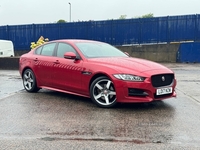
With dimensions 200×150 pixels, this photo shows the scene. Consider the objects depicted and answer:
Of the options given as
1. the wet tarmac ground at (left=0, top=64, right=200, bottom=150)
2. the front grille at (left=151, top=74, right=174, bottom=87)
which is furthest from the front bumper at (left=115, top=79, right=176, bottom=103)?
the wet tarmac ground at (left=0, top=64, right=200, bottom=150)

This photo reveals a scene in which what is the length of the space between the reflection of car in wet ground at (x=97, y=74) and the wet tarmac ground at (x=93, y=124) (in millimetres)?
288

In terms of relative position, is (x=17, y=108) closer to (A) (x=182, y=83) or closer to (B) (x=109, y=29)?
(A) (x=182, y=83)

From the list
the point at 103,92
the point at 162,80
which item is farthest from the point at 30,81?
the point at 162,80

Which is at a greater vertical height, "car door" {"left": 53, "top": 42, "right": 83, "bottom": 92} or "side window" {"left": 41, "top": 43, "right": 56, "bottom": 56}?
"side window" {"left": 41, "top": 43, "right": 56, "bottom": 56}

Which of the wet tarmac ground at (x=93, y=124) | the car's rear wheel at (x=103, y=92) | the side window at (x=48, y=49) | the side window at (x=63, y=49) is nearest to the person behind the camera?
the wet tarmac ground at (x=93, y=124)

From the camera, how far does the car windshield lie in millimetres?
6129

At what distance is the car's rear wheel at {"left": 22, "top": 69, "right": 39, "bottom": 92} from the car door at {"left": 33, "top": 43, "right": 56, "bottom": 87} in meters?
0.23

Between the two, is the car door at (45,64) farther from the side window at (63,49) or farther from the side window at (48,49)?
the side window at (63,49)

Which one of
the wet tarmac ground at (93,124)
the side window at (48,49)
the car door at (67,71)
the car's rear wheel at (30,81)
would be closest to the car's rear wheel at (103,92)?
the wet tarmac ground at (93,124)

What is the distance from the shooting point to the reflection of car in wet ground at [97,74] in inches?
203

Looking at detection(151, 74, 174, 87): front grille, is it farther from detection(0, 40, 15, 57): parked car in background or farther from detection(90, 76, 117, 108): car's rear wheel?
detection(0, 40, 15, 57): parked car in background

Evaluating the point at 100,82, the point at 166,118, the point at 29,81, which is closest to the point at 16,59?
the point at 29,81

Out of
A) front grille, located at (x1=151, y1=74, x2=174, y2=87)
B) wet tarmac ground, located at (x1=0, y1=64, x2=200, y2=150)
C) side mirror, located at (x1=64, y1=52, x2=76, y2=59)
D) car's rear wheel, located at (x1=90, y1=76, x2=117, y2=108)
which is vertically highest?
side mirror, located at (x1=64, y1=52, x2=76, y2=59)

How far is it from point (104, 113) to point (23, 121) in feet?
4.83
